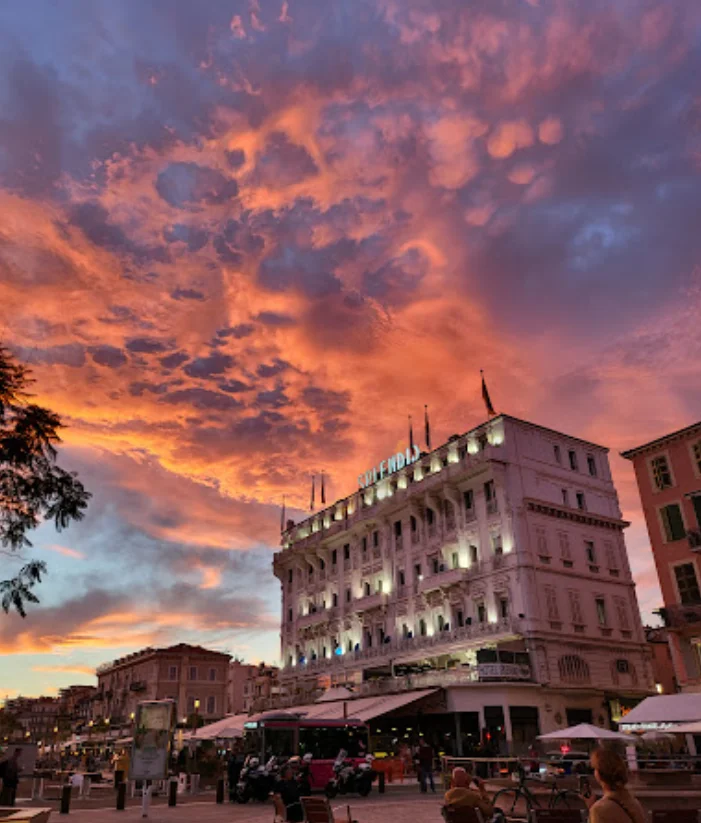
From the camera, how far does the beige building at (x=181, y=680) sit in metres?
81.6

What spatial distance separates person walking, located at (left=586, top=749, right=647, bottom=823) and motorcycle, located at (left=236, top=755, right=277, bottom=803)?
1927 cm

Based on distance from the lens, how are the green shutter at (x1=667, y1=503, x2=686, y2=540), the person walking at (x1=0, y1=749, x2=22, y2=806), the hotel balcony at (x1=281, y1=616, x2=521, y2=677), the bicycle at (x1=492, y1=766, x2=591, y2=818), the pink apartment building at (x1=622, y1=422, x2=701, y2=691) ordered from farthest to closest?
the hotel balcony at (x1=281, y1=616, x2=521, y2=677) → the green shutter at (x1=667, y1=503, x2=686, y2=540) → the pink apartment building at (x1=622, y1=422, x2=701, y2=691) → the person walking at (x1=0, y1=749, x2=22, y2=806) → the bicycle at (x1=492, y1=766, x2=591, y2=818)

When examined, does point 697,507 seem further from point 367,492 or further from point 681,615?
point 367,492

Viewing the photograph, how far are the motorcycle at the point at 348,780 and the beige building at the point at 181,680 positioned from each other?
205 feet

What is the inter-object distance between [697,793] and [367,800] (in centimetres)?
1312

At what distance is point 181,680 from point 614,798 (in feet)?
280

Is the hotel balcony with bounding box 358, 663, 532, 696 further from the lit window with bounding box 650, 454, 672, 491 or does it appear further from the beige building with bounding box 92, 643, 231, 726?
the beige building with bounding box 92, 643, 231, 726

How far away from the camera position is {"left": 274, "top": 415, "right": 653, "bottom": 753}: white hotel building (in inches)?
1384

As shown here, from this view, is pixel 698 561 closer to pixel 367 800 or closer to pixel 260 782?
pixel 367 800

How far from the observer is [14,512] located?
12906 mm

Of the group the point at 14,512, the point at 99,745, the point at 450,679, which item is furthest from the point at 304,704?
the point at 99,745

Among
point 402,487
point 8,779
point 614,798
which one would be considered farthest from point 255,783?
point 402,487

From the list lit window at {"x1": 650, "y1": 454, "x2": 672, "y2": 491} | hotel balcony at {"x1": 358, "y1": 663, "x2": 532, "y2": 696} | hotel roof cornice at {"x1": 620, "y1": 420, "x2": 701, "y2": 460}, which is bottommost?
hotel balcony at {"x1": 358, "y1": 663, "x2": 532, "y2": 696}

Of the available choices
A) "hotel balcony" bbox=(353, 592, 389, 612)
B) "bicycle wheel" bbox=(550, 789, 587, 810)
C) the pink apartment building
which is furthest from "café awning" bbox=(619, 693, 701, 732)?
"hotel balcony" bbox=(353, 592, 389, 612)
